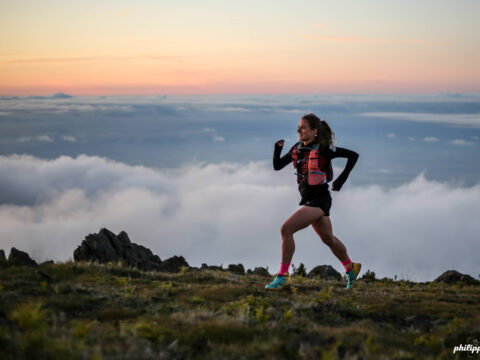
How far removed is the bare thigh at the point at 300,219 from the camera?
9.06 metres

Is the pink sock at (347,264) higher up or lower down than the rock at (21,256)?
lower down

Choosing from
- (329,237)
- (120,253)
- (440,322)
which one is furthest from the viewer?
(120,253)

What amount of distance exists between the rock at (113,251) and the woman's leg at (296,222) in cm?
521

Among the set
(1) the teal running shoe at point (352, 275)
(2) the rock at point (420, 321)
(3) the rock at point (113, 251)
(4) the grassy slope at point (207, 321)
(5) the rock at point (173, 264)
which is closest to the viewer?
(4) the grassy slope at point (207, 321)

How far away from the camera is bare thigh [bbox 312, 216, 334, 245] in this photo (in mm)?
9414

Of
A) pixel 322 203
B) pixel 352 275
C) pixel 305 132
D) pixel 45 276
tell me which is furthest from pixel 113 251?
pixel 305 132

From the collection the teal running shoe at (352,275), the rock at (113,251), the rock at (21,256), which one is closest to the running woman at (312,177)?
the teal running shoe at (352,275)

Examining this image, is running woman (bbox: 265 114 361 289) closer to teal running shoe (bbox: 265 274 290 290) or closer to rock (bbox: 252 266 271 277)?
teal running shoe (bbox: 265 274 290 290)

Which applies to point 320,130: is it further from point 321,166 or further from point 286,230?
point 286,230

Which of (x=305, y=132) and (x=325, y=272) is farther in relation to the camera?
(x=325, y=272)

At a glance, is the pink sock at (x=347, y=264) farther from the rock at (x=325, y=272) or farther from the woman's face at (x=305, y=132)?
the rock at (x=325, y=272)

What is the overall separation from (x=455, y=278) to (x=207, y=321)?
1129 cm

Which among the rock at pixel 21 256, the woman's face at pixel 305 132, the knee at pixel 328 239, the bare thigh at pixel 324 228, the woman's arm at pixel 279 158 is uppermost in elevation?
the woman's face at pixel 305 132

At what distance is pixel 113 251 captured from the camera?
13.6m
